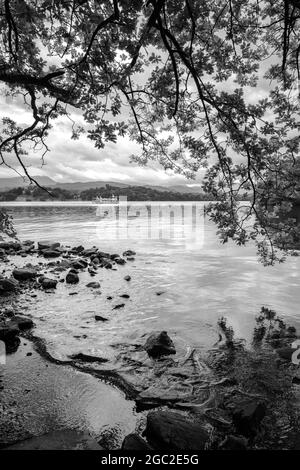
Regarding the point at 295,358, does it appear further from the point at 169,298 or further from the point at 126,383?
the point at 169,298

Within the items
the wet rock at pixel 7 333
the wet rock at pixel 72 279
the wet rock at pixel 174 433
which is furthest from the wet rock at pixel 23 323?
the wet rock at pixel 174 433

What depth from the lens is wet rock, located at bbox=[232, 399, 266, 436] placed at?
5.64 meters

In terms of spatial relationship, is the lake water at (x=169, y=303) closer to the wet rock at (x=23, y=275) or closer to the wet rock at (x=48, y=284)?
the wet rock at (x=48, y=284)

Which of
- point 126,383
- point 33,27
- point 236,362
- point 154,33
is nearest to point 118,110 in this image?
point 154,33

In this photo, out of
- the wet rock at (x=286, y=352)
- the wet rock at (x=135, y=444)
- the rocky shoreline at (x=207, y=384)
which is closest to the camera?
the wet rock at (x=135, y=444)

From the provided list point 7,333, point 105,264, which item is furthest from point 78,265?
point 7,333

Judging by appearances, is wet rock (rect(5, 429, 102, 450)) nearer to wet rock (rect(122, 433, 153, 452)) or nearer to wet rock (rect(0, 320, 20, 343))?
wet rock (rect(122, 433, 153, 452))

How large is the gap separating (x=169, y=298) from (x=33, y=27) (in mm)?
11665

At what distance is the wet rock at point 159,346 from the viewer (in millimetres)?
8688

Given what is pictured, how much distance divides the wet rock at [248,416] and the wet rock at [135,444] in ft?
5.98

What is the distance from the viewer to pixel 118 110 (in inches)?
345

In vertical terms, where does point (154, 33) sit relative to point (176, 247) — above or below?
above

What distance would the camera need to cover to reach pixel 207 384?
23.8ft

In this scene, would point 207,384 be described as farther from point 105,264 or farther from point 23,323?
point 105,264
